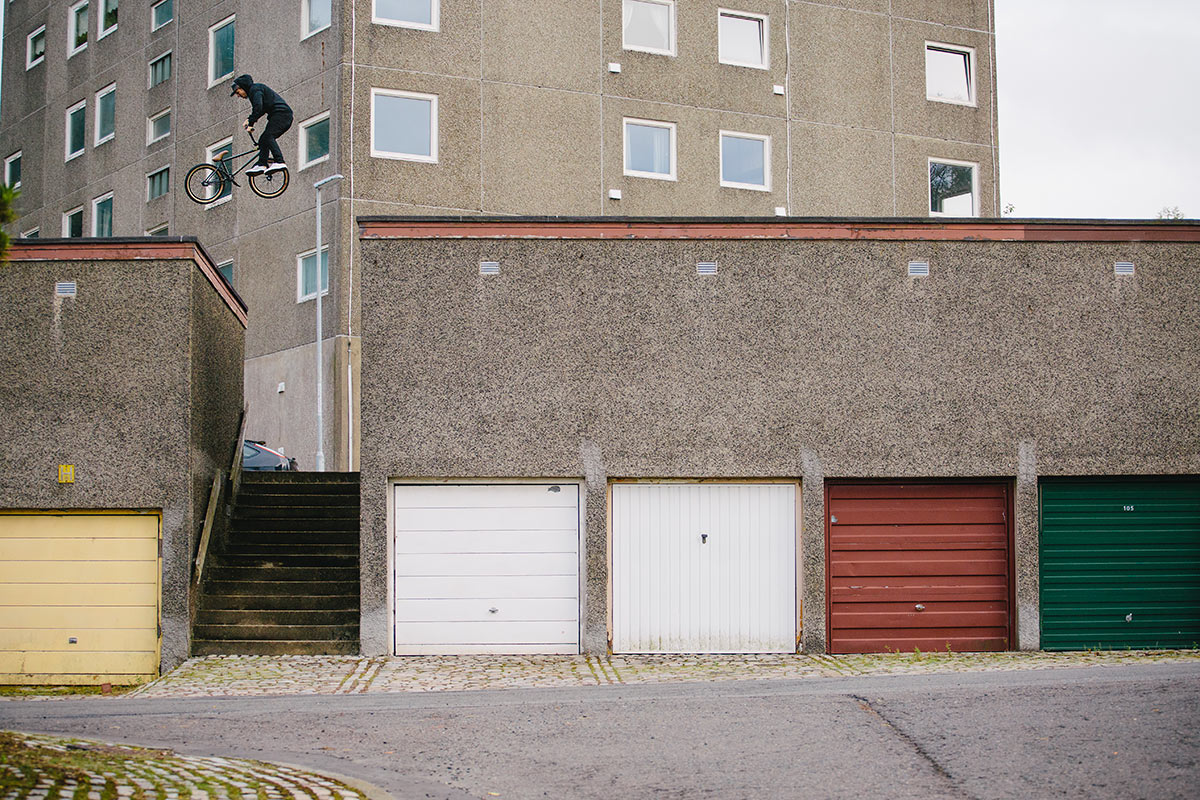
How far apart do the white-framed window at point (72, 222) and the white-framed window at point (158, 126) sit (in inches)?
175

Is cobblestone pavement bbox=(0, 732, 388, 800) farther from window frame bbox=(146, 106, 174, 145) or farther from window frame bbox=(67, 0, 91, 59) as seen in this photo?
window frame bbox=(67, 0, 91, 59)

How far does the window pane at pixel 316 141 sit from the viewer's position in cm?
2905

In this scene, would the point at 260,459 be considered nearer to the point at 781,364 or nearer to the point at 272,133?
the point at 272,133

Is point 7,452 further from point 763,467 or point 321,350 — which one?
point 321,350

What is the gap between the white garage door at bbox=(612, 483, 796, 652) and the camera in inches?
606

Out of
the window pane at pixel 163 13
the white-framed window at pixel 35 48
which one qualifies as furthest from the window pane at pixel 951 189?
the white-framed window at pixel 35 48

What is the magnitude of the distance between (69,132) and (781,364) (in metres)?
30.2

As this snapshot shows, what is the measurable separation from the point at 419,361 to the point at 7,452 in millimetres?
4852

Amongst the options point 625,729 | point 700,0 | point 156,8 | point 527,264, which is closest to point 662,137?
point 700,0

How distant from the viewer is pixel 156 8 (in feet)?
115

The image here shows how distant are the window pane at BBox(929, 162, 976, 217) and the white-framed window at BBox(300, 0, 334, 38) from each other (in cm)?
1601

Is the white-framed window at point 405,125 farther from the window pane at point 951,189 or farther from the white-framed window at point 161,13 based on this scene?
the window pane at point 951,189

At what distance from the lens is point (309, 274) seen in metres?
29.5

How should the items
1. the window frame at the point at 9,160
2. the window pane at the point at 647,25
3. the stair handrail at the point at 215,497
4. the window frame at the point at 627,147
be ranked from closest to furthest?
the stair handrail at the point at 215,497 → the window frame at the point at 627,147 → the window pane at the point at 647,25 → the window frame at the point at 9,160
